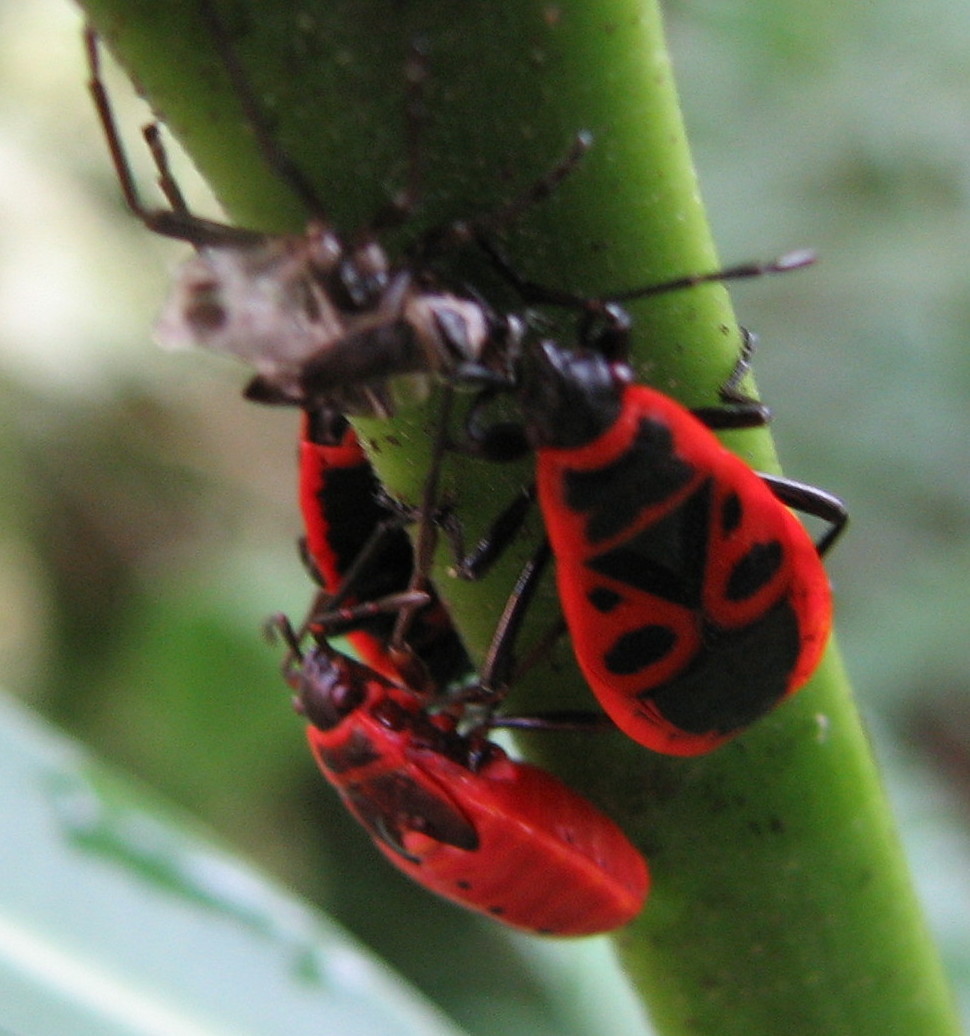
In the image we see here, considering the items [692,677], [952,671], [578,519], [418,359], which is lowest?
[952,671]

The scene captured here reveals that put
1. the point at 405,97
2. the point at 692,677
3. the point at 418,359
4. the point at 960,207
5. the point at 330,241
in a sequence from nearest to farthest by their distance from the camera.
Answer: the point at 405,97, the point at 330,241, the point at 418,359, the point at 692,677, the point at 960,207

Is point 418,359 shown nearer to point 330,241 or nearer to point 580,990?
point 330,241

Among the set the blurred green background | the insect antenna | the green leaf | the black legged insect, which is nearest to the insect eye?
the green leaf

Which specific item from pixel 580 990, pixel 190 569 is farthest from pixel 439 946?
pixel 190 569

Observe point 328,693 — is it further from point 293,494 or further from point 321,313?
point 293,494

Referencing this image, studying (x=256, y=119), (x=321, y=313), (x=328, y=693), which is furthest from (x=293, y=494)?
(x=256, y=119)

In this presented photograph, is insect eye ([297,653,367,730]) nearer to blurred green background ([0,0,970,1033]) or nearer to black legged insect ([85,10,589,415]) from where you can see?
black legged insect ([85,10,589,415])
